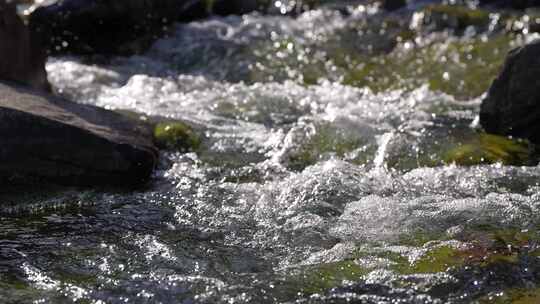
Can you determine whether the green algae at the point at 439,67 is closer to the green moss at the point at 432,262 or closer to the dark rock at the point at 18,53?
the dark rock at the point at 18,53

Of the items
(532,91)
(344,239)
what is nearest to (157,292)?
(344,239)

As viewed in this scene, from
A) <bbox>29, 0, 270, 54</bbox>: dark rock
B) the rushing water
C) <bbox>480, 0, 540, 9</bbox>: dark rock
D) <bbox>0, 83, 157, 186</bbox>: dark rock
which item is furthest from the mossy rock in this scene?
<bbox>0, 83, 157, 186</bbox>: dark rock

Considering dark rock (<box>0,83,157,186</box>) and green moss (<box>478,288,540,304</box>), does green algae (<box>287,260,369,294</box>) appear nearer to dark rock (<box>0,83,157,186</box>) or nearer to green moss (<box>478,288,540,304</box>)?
green moss (<box>478,288,540,304</box>)

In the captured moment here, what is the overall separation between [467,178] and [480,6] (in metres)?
8.74

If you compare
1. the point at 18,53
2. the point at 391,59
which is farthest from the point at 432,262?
the point at 391,59

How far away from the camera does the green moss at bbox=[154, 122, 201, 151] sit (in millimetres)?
8000

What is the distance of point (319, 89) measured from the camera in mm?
10469

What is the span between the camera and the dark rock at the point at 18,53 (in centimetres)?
867

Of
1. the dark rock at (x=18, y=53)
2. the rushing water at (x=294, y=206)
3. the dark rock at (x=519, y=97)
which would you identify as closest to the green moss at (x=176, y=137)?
the rushing water at (x=294, y=206)

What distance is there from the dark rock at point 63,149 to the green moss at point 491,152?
120 inches

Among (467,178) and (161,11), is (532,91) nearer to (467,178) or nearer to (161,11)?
(467,178)

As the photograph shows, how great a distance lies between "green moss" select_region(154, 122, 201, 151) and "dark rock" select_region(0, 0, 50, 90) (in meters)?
1.83

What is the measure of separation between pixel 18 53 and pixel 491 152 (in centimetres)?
549

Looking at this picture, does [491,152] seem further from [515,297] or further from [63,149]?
[63,149]
